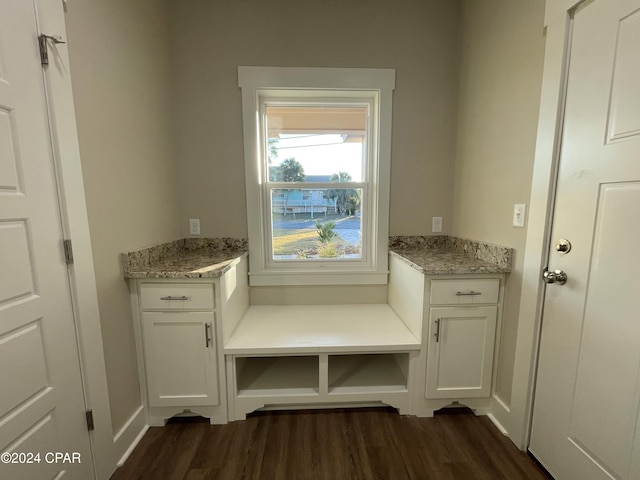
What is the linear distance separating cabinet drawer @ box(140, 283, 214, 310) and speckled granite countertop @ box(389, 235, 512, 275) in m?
1.23

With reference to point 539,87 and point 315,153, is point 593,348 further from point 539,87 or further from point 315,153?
point 315,153

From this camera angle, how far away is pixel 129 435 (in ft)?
4.77

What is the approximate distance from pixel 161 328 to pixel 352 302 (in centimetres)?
134

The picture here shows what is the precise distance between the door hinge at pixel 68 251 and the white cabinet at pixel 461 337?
5.62 ft

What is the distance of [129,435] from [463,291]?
1960 millimetres

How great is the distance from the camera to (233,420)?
1640mm

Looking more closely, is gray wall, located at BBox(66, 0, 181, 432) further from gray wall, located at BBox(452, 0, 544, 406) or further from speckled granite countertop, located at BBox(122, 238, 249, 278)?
gray wall, located at BBox(452, 0, 544, 406)

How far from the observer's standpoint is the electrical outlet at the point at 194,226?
6.91 ft

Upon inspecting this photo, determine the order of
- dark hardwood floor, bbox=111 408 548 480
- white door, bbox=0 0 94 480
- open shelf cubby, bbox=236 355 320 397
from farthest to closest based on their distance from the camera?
1. open shelf cubby, bbox=236 355 320 397
2. dark hardwood floor, bbox=111 408 548 480
3. white door, bbox=0 0 94 480

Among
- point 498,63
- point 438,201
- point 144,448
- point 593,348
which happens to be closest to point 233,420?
point 144,448

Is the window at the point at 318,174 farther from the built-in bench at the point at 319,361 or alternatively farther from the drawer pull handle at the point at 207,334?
the drawer pull handle at the point at 207,334

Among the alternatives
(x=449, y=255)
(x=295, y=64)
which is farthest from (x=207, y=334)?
(x=295, y=64)

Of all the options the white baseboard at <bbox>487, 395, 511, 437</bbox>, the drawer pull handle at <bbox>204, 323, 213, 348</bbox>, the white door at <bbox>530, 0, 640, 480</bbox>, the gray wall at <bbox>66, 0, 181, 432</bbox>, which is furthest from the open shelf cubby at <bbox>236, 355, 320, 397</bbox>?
the white door at <bbox>530, 0, 640, 480</bbox>

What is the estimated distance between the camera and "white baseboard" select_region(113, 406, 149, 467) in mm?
1376
